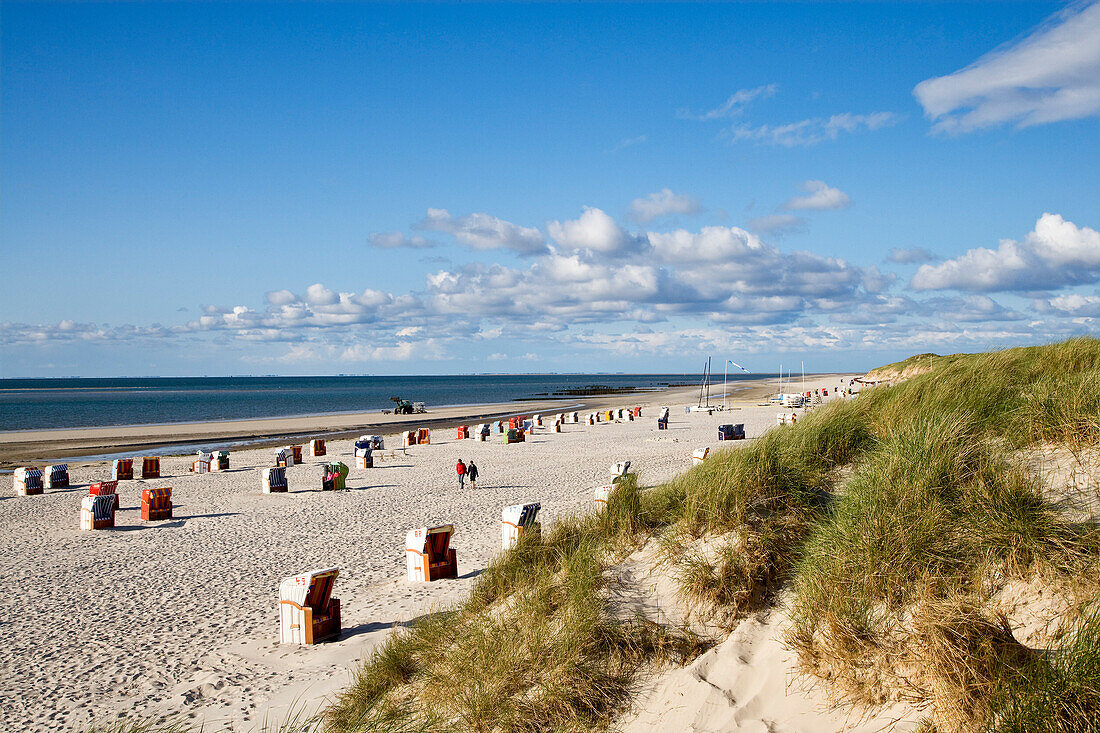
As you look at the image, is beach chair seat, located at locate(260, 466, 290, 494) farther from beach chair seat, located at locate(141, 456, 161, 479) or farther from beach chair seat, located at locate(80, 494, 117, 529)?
beach chair seat, located at locate(141, 456, 161, 479)

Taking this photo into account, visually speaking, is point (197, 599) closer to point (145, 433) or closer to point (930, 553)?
point (930, 553)

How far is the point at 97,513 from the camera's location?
14.8 m

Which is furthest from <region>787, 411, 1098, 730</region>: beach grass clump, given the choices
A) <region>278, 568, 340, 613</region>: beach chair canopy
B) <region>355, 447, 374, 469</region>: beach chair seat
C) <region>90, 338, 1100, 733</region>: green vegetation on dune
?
<region>355, 447, 374, 469</region>: beach chair seat

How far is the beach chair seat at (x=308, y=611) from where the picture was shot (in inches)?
304

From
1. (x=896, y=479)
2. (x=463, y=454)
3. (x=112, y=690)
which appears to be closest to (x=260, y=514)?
(x=112, y=690)

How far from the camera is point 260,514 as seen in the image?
1622 centimetres

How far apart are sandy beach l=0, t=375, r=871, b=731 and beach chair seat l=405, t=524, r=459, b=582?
19cm

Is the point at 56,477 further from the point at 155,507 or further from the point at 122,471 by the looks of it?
the point at 155,507

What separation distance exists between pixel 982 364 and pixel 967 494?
3931 mm

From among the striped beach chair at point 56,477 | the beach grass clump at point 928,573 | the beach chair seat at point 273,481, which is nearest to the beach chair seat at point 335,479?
the beach chair seat at point 273,481

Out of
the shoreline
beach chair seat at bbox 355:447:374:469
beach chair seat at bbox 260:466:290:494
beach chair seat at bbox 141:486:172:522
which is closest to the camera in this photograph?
beach chair seat at bbox 141:486:172:522

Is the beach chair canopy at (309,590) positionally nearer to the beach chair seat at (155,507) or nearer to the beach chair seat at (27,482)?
the beach chair seat at (155,507)

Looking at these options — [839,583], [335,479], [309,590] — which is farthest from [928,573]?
[335,479]

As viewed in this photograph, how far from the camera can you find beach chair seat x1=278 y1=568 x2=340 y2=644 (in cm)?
773
